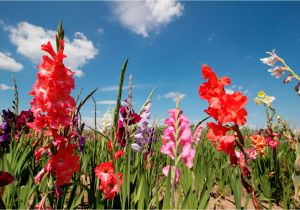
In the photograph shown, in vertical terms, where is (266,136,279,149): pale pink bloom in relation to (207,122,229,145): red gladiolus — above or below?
above

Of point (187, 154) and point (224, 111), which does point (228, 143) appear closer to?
point (224, 111)

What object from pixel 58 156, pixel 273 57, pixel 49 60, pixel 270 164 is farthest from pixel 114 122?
pixel 270 164

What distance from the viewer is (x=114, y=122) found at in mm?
1521

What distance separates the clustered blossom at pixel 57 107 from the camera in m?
1.51

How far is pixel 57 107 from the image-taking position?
1.53 meters

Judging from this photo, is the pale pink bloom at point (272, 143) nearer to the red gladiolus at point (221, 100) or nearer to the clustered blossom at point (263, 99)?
the clustered blossom at point (263, 99)

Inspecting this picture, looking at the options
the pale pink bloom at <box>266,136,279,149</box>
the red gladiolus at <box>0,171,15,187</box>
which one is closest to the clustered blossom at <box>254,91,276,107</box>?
the pale pink bloom at <box>266,136,279,149</box>

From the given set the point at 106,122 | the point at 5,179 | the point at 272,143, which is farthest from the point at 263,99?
the point at 5,179

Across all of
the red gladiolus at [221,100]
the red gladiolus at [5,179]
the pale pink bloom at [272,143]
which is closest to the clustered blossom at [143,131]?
the red gladiolus at [221,100]

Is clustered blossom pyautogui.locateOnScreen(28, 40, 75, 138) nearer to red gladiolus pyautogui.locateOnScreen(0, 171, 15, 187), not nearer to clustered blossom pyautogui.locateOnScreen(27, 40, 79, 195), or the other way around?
clustered blossom pyautogui.locateOnScreen(27, 40, 79, 195)

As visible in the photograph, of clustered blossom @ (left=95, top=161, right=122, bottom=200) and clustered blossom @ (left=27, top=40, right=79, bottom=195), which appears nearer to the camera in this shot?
clustered blossom @ (left=27, top=40, right=79, bottom=195)

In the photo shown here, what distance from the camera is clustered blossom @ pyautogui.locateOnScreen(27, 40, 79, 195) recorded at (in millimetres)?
1509

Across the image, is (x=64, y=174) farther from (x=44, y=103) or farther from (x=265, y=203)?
(x=265, y=203)

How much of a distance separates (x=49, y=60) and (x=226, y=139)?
1098 mm
